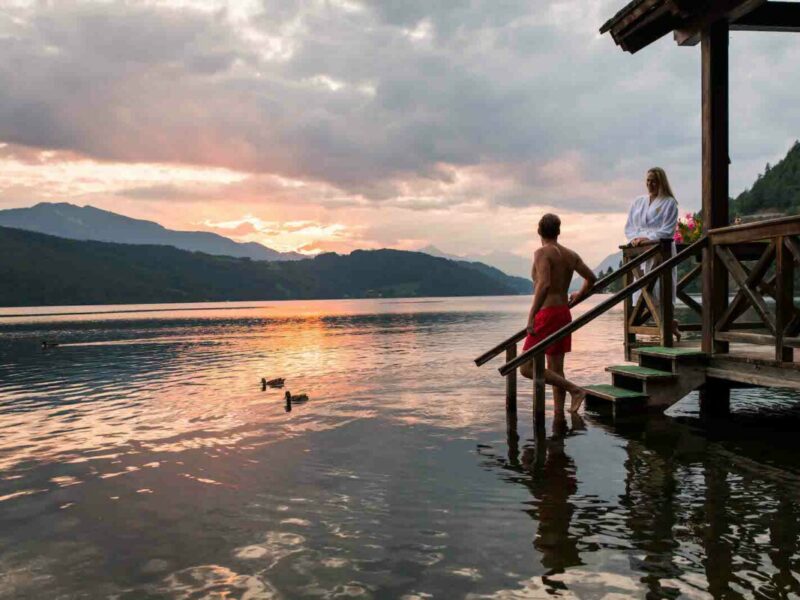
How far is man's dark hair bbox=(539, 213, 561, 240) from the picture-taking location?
945 cm

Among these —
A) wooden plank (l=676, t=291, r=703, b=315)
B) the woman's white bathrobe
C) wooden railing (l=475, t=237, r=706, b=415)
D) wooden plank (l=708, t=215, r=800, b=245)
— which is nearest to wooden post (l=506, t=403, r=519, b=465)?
wooden railing (l=475, t=237, r=706, b=415)

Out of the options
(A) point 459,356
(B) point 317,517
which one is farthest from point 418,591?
(A) point 459,356

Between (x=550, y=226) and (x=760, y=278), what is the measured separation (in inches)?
133

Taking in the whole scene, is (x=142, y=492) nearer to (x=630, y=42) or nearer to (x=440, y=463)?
(x=440, y=463)

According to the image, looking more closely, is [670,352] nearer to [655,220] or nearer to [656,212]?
[655,220]

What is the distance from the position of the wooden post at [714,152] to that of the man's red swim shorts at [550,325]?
2469 mm

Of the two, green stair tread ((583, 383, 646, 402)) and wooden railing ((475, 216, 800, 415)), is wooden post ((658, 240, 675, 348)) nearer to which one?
wooden railing ((475, 216, 800, 415))

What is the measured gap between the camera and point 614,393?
10.6 metres

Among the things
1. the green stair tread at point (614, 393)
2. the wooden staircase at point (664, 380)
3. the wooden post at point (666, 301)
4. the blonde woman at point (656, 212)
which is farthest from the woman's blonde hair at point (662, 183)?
the green stair tread at point (614, 393)

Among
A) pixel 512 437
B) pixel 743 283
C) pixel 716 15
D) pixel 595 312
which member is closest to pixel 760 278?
pixel 743 283

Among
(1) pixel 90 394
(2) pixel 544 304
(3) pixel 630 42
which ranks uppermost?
(3) pixel 630 42

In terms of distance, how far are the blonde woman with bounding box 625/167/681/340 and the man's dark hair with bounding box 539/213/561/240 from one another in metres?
2.51

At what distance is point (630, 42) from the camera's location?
38.1 ft

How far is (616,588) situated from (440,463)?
402 centimetres
